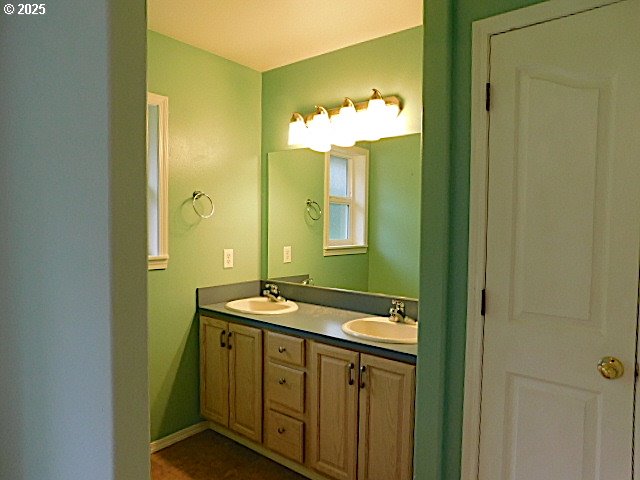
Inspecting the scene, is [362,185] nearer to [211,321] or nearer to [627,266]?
[211,321]

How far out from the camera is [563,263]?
4.69ft

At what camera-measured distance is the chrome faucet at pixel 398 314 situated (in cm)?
227

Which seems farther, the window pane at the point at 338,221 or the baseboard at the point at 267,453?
the window pane at the point at 338,221

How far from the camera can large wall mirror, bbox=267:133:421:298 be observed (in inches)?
93.1

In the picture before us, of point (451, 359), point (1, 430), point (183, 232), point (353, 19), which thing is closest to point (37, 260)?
point (1, 430)

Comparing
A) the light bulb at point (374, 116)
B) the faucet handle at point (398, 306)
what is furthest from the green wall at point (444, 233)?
the light bulb at point (374, 116)

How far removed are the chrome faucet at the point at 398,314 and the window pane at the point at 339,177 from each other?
78 centimetres

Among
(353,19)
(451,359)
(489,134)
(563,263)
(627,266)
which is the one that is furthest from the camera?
(353,19)

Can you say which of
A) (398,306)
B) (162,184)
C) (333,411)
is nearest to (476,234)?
(398,306)

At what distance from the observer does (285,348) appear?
2.27 metres

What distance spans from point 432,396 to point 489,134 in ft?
3.52

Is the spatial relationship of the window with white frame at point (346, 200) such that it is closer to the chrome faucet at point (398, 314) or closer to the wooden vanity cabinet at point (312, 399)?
the chrome faucet at point (398, 314)

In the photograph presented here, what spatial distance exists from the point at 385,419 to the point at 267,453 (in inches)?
39.2

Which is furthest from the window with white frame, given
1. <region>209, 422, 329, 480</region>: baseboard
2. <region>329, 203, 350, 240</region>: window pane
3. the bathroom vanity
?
<region>209, 422, 329, 480</region>: baseboard
